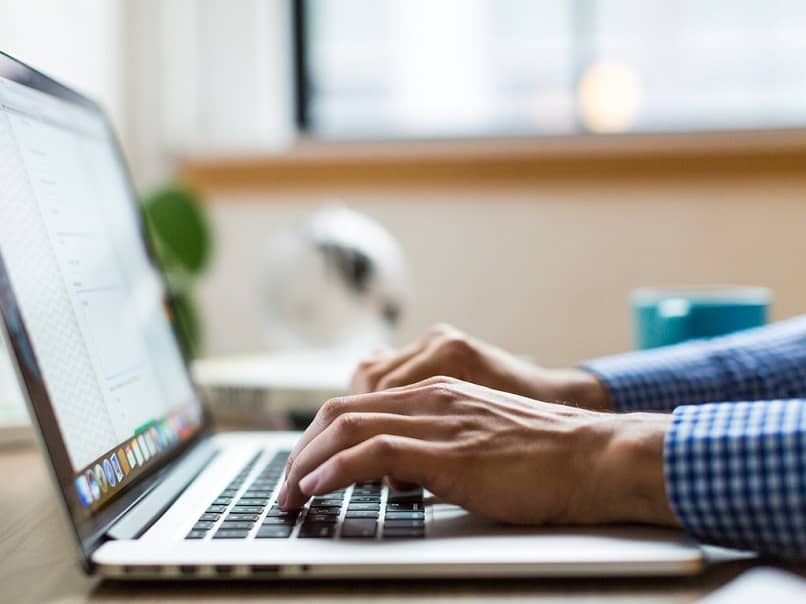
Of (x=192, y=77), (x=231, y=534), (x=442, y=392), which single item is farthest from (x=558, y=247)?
(x=231, y=534)

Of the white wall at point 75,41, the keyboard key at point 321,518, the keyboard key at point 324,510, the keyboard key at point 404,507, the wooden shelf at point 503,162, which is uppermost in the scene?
the white wall at point 75,41

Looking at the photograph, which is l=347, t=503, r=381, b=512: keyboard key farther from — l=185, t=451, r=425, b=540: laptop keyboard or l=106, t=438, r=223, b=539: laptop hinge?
l=106, t=438, r=223, b=539: laptop hinge

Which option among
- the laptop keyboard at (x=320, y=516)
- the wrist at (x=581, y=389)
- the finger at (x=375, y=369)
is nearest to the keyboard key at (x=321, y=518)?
the laptop keyboard at (x=320, y=516)

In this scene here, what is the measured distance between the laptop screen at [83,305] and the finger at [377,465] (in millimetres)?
111

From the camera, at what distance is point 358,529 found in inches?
17.9

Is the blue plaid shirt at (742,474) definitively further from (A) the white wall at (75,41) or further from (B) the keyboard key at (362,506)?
(A) the white wall at (75,41)

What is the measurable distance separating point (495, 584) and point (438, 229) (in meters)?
1.24

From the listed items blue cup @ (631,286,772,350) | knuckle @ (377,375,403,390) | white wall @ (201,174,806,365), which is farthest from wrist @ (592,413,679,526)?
white wall @ (201,174,806,365)

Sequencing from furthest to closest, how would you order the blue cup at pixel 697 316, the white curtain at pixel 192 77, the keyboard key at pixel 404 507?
the white curtain at pixel 192 77 → the blue cup at pixel 697 316 → the keyboard key at pixel 404 507

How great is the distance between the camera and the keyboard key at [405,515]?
1.56ft

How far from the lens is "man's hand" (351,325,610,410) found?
678 millimetres

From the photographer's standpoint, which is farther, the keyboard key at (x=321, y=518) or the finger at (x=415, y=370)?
the finger at (x=415, y=370)

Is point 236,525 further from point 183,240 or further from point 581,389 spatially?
point 183,240

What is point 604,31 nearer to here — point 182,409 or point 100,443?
point 182,409
